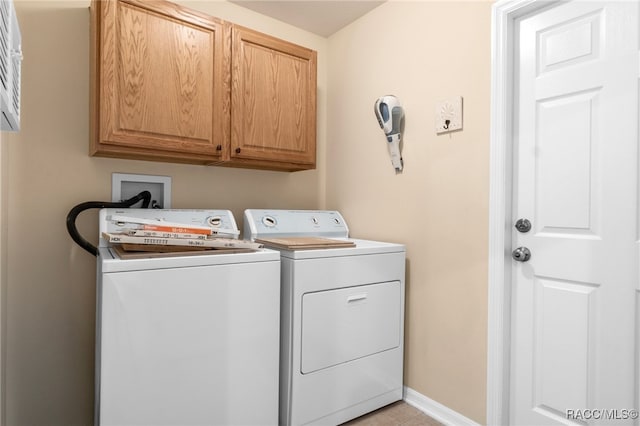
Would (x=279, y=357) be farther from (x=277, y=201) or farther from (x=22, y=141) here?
(x=22, y=141)

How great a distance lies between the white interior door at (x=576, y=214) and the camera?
4.50ft

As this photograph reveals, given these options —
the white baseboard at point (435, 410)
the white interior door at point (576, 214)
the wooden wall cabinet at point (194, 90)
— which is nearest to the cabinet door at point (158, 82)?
the wooden wall cabinet at point (194, 90)

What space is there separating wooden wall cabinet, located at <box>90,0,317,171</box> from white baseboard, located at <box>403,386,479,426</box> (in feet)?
4.84

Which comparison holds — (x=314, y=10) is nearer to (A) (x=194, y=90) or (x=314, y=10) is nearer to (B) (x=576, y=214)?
(A) (x=194, y=90)

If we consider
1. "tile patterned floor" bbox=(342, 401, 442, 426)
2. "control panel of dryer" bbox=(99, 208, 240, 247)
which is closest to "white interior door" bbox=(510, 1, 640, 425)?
"tile patterned floor" bbox=(342, 401, 442, 426)

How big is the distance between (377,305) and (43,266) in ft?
5.45

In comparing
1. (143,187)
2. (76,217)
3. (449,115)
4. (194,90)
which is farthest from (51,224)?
(449,115)

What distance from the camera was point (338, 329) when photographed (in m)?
1.85

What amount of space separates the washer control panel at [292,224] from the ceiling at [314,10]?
1.28m

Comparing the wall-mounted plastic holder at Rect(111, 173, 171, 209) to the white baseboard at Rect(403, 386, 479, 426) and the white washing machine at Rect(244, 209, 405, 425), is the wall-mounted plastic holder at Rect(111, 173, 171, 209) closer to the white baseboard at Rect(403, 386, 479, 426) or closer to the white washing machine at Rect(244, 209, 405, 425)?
the white washing machine at Rect(244, 209, 405, 425)

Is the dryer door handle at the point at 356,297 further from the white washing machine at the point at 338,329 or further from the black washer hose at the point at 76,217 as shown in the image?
the black washer hose at the point at 76,217

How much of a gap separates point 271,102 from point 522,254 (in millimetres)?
1517

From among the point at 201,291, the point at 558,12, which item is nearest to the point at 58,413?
the point at 201,291

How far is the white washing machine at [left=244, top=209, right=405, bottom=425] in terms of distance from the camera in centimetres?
173
